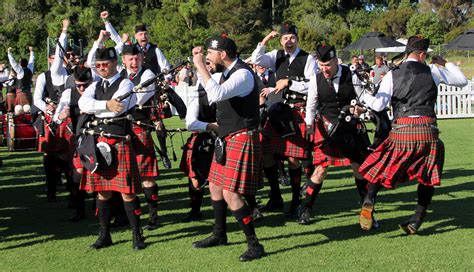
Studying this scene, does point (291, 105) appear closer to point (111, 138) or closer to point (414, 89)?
point (414, 89)

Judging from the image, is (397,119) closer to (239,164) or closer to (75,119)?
(239,164)

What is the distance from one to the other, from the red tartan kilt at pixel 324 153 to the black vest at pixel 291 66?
28.3 inches

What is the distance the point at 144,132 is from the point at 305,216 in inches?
66.2

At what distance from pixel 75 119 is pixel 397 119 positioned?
2881 millimetres

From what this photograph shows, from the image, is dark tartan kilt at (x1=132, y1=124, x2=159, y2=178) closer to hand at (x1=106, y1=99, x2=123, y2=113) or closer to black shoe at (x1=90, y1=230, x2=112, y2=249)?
black shoe at (x1=90, y1=230, x2=112, y2=249)

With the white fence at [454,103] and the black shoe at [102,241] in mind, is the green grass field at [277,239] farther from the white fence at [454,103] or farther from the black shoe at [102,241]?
the white fence at [454,103]

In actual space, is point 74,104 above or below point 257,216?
above

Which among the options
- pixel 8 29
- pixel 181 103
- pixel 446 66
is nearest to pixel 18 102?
pixel 181 103

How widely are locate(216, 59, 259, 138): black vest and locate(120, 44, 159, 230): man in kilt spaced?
119cm

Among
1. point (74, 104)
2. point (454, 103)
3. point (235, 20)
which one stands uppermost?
point (235, 20)

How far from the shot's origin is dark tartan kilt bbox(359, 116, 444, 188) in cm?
561

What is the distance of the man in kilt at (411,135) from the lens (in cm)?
560

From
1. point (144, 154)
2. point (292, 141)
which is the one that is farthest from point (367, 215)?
point (144, 154)

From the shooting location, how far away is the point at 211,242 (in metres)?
5.59
